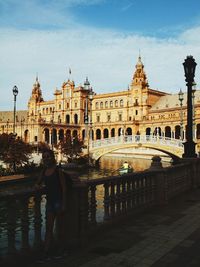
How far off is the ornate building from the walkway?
62.7m

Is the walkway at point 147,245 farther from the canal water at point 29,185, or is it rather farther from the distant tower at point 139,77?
the distant tower at point 139,77

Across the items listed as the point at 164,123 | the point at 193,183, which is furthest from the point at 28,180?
the point at 164,123

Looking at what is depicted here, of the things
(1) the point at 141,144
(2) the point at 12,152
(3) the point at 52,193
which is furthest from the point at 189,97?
(1) the point at 141,144

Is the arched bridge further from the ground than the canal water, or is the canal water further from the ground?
the arched bridge

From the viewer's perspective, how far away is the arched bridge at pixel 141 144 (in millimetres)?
41300

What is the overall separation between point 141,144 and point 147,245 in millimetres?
38698

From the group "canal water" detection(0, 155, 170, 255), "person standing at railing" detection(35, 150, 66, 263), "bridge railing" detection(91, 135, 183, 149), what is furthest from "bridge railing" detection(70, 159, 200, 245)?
"bridge railing" detection(91, 135, 183, 149)

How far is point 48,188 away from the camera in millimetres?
5898

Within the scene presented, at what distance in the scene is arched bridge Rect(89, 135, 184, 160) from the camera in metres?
41.3

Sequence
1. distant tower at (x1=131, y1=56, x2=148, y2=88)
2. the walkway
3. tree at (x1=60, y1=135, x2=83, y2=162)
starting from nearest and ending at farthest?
1. the walkway
2. tree at (x1=60, y1=135, x2=83, y2=162)
3. distant tower at (x1=131, y1=56, x2=148, y2=88)

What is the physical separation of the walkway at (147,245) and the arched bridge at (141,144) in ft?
108

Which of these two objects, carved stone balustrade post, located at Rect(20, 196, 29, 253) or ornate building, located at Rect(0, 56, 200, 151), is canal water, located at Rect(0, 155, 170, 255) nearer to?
carved stone balustrade post, located at Rect(20, 196, 29, 253)

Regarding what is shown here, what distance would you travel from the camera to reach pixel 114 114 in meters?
95.6

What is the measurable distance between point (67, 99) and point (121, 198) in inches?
3738
